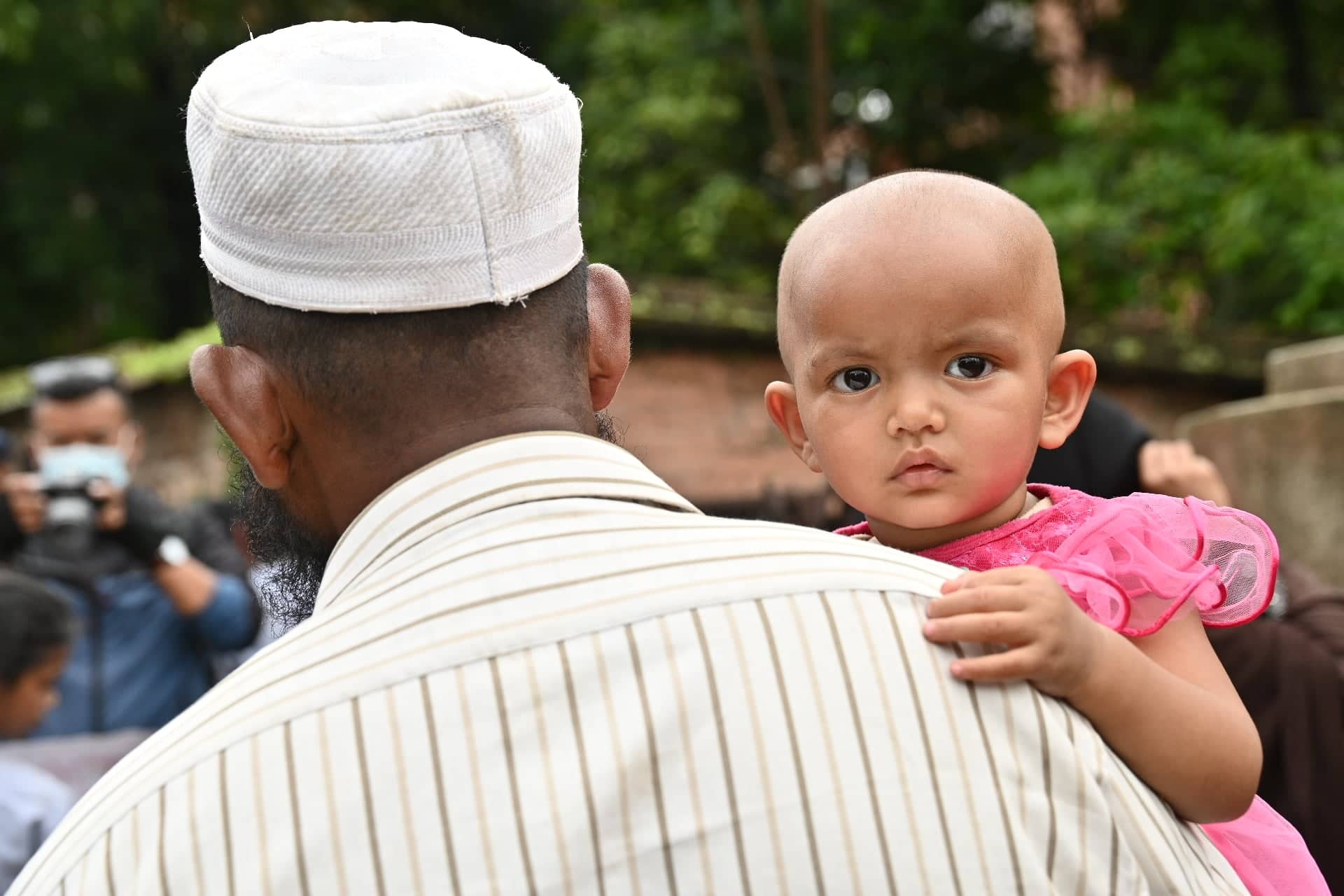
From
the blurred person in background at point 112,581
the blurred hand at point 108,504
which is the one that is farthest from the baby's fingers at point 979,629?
the blurred hand at point 108,504

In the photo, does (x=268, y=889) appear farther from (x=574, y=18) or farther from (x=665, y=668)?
(x=574, y=18)

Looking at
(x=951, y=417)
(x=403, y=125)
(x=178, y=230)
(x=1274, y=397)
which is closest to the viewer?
(x=403, y=125)

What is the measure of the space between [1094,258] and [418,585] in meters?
8.31

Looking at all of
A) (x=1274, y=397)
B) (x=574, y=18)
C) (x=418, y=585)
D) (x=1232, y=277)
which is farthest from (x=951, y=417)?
(x=574, y=18)

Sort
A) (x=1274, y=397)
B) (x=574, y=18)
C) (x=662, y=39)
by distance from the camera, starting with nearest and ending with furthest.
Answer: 1. (x=1274, y=397)
2. (x=662, y=39)
3. (x=574, y=18)

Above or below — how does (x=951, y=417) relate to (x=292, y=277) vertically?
below

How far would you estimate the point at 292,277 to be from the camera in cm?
146

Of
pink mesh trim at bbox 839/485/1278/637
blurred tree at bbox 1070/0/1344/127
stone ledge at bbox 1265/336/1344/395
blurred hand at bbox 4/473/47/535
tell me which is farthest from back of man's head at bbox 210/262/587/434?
blurred tree at bbox 1070/0/1344/127

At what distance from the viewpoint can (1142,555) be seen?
1593 millimetres

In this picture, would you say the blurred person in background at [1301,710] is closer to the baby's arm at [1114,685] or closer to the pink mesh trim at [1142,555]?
the pink mesh trim at [1142,555]

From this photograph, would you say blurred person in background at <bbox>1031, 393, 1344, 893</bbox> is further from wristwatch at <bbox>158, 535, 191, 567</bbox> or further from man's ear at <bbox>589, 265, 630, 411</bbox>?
wristwatch at <bbox>158, 535, 191, 567</bbox>

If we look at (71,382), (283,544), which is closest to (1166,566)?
(283,544)

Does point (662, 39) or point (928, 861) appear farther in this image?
point (662, 39)

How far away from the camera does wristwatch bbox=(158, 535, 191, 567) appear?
488 centimetres
